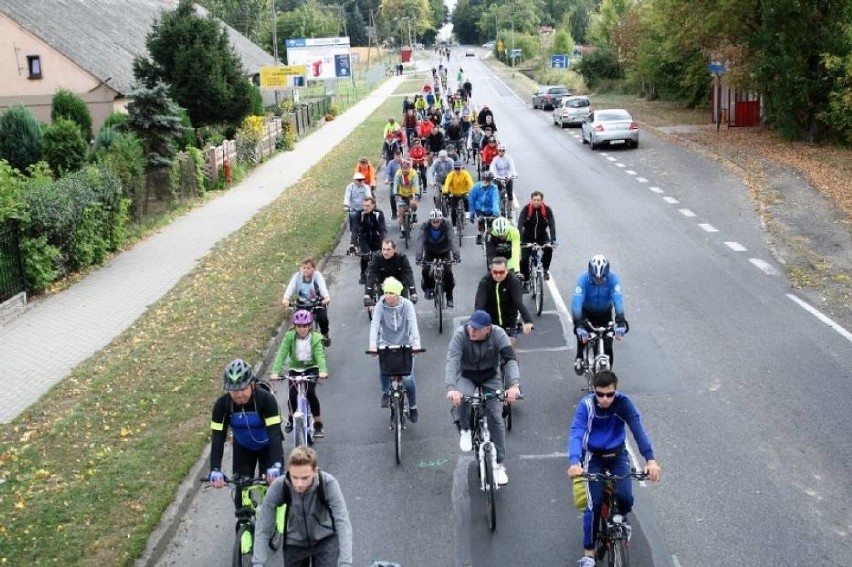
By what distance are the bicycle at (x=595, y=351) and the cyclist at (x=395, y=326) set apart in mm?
1948

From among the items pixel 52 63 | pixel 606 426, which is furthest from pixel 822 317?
pixel 52 63

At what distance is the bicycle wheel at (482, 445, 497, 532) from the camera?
26.5 feet

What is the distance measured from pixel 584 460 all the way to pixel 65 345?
9674mm

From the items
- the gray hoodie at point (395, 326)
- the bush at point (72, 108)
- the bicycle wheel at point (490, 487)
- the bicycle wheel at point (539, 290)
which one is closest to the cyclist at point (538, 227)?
the bicycle wheel at point (539, 290)

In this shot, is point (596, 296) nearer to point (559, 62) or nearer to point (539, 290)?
point (539, 290)

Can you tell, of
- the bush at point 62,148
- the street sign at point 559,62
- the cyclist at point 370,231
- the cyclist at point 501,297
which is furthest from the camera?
the street sign at point 559,62

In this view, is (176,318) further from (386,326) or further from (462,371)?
(462,371)

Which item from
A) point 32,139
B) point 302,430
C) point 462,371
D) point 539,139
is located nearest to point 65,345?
point 302,430

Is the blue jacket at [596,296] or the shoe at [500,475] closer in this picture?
the shoe at [500,475]

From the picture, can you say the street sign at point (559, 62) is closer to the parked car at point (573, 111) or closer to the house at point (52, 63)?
the parked car at point (573, 111)

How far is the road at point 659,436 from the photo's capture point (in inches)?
309

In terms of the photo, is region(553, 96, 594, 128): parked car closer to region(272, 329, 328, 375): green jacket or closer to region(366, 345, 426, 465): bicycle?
region(366, 345, 426, 465): bicycle

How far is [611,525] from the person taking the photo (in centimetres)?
678

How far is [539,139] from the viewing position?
41.3m
